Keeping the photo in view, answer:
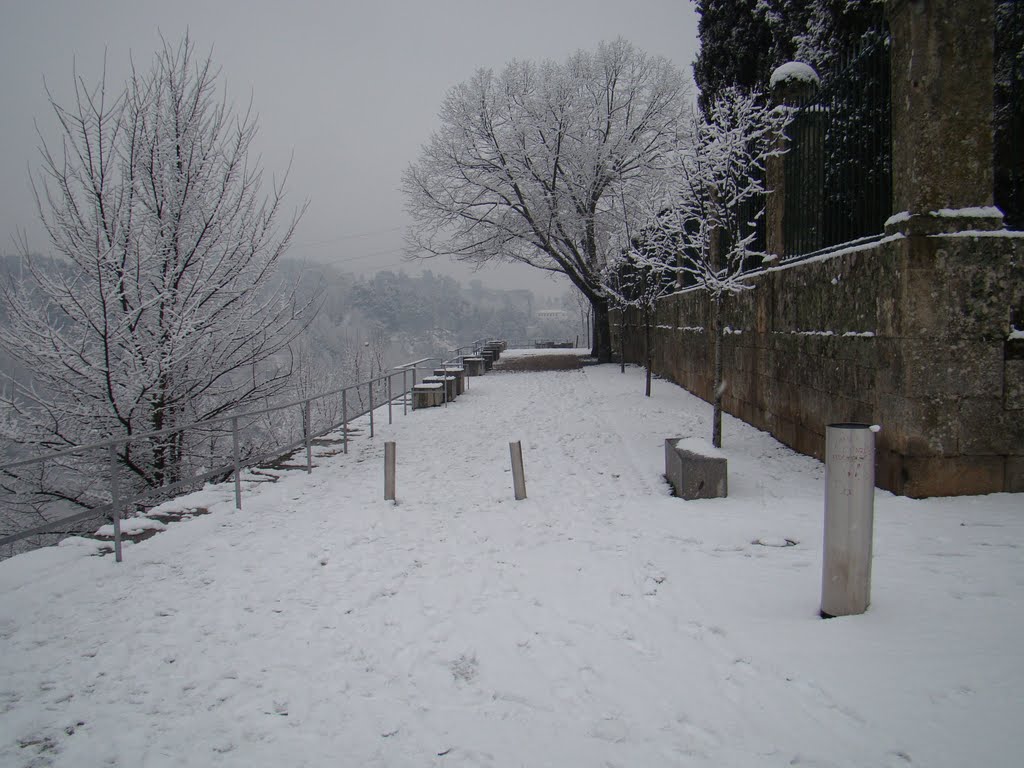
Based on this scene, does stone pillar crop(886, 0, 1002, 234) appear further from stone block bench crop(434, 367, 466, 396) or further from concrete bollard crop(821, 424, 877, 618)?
stone block bench crop(434, 367, 466, 396)

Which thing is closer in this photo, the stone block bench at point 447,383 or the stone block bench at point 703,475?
the stone block bench at point 703,475

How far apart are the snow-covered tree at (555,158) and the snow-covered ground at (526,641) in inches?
773

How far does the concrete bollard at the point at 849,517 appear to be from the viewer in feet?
11.3

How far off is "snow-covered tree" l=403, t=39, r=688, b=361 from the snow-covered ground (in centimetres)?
1964

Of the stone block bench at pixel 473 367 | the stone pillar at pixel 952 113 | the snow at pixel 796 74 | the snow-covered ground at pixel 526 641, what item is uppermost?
the snow at pixel 796 74

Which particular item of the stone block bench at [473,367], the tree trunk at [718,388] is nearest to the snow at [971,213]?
the tree trunk at [718,388]

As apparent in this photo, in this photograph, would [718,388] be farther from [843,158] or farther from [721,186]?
[721,186]

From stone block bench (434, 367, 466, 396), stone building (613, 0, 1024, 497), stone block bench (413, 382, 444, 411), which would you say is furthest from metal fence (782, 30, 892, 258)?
stone block bench (434, 367, 466, 396)

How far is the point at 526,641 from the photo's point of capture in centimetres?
376

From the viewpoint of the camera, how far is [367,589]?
4.70 m

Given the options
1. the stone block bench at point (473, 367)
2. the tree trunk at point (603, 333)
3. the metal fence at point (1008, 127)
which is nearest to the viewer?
the metal fence at point (1008, 127)

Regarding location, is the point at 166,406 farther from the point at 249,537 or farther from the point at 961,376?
the point at 961,376

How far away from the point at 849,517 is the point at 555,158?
76.7 ft

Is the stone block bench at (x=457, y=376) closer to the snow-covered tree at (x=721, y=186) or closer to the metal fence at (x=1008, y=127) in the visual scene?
the snow-covered tree at (x=721, y=186)
